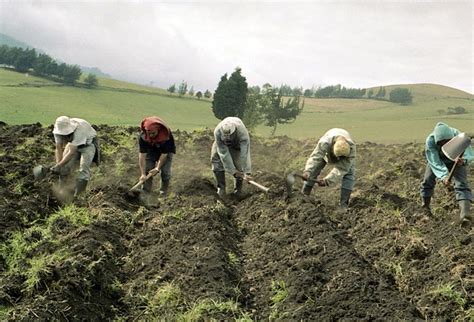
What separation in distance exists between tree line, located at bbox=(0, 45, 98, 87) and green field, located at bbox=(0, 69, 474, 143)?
2.01 m

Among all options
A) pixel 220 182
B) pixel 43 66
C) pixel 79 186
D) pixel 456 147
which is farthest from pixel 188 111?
pixel 456 147

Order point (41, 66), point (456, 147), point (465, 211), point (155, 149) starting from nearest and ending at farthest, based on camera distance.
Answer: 1. point (465, 211)
2. point (456, 147)
3. point (155, 149)
4. point (41, 66)

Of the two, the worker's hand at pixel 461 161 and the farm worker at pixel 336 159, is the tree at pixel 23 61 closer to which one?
the farm worker at pixel 336 159

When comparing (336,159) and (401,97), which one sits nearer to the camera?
(336,159)

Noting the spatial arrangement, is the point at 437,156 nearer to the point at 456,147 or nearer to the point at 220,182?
the point at 456,147

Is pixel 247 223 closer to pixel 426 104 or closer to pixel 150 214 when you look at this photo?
pixel 150 214

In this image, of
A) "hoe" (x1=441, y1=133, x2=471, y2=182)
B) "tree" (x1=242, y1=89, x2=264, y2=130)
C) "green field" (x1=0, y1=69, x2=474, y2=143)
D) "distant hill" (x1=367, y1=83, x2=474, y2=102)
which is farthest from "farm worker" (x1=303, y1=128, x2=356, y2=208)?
"distant hill" (x1=367, y1=83, x2=474, y2=102)

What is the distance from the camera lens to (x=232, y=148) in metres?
8.58

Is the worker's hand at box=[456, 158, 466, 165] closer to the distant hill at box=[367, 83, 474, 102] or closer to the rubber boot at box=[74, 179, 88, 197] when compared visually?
the rubber boot at box=[74, 179, 88, 197]

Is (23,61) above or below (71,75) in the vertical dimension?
above

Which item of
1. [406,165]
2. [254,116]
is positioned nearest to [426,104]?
[254,116]

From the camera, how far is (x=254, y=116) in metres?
36.2

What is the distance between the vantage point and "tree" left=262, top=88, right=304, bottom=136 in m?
39.4

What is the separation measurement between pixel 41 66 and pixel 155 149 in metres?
41.3
